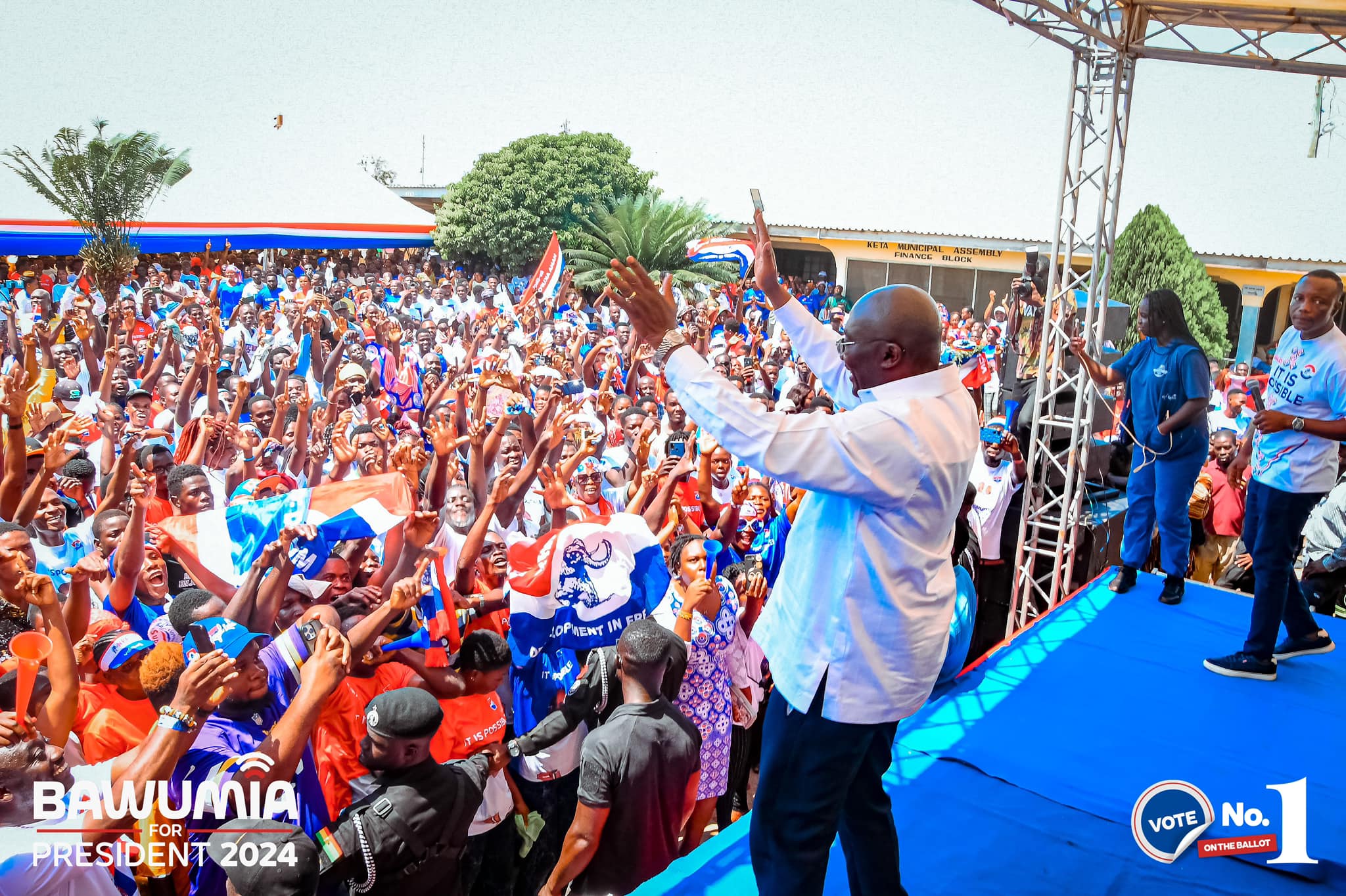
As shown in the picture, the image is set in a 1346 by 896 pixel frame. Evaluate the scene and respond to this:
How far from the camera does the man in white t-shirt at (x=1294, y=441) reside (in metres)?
3.30

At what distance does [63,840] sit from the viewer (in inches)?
82.5

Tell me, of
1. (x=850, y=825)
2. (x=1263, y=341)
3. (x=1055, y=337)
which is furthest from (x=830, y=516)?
(x=1263, y=341)

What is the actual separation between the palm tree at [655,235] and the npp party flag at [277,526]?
63.4 feet

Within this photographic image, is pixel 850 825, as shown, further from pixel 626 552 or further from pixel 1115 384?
pixel 1115 384

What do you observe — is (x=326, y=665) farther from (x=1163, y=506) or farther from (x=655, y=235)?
(x=655, y=235)

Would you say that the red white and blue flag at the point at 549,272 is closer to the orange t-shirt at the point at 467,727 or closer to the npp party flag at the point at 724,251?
the npp party flag at the point at 724,251

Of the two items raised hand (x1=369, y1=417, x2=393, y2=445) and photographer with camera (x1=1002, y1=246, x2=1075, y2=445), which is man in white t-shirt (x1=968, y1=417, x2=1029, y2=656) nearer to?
photographer with camera (x1=1002, y1=246, x2=1075, y2=445)

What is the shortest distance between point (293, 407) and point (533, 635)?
3.60 metres

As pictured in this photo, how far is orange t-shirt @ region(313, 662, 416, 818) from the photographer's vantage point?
261 cm

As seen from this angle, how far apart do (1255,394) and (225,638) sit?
928cm

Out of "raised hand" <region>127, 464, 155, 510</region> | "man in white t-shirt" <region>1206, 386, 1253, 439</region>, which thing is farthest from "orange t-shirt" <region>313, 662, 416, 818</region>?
"man in white t-shirt" <region>1206, 386, 1253, 439</region>

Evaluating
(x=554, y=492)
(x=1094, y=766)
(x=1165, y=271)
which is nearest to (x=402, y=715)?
(x=554, y=492)

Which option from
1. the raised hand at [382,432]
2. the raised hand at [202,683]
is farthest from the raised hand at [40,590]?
the raised hand at [382,432]

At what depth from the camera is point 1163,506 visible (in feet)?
13.9
